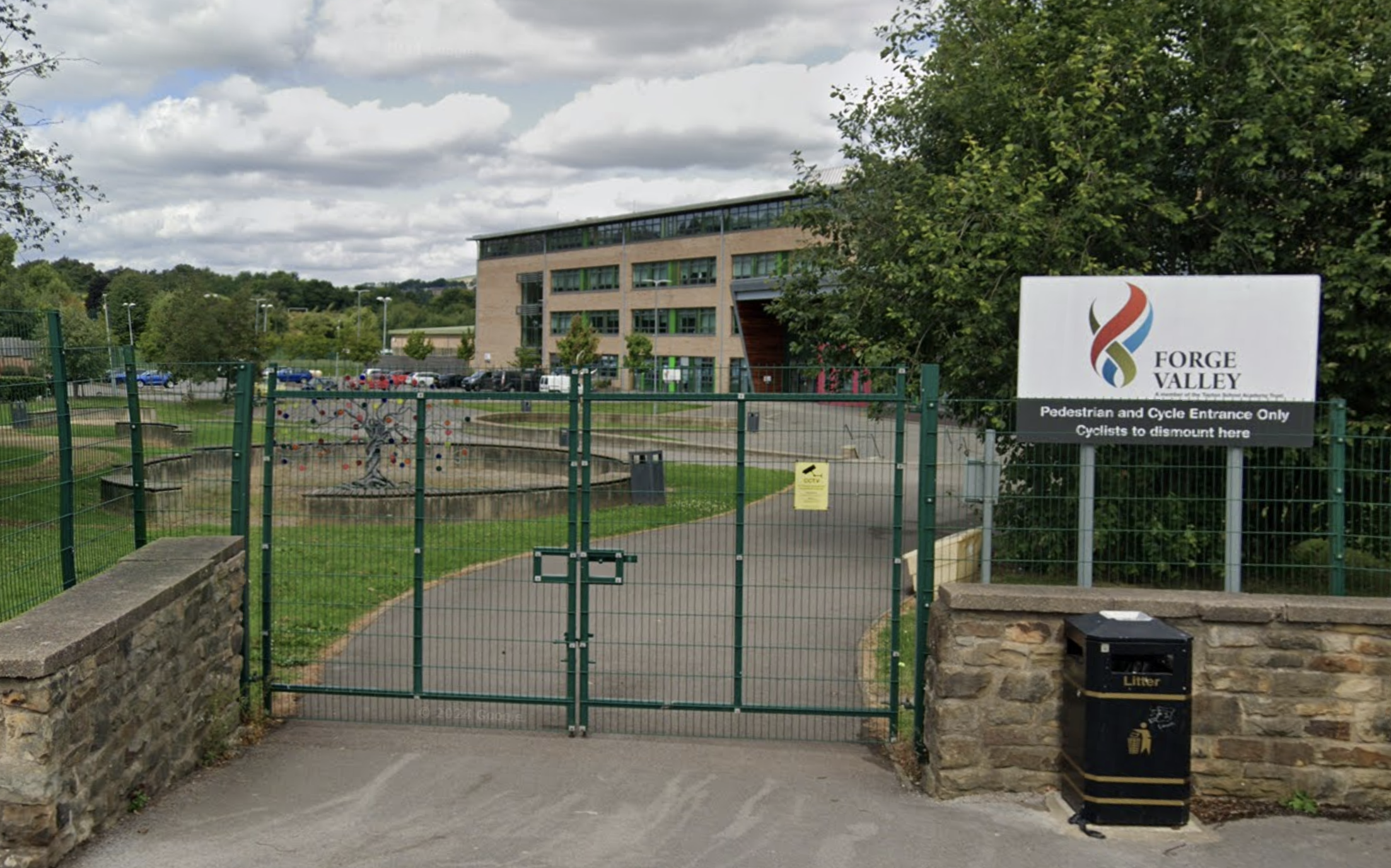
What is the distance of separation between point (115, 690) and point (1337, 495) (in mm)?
6687

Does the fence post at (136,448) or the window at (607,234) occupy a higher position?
the window at (607,234)

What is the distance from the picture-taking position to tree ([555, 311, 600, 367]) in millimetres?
70500

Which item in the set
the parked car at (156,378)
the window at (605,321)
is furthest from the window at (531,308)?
the parked car at (156,378)

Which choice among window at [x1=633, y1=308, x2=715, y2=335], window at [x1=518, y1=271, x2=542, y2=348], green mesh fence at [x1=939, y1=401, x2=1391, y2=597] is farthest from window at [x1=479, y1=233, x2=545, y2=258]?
green mesh fence at [x1=939, y1=401, x2=1391, y2=597]

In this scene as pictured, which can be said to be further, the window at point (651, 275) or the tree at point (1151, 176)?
the window at point (651, 275)

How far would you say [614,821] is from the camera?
20.1 feet

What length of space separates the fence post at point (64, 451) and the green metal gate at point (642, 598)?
1158mm

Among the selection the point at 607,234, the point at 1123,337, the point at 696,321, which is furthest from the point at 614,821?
the point at 607,234

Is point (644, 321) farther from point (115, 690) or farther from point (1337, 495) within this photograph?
point (115, 690)

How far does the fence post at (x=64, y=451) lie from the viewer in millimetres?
6793

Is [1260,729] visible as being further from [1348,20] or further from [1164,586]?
[1348,20]

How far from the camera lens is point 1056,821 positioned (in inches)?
241

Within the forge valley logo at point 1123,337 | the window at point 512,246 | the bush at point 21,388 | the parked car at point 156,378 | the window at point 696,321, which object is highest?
the window at point 512,246

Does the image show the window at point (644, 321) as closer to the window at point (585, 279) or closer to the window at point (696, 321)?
the window at point (696, 321)
